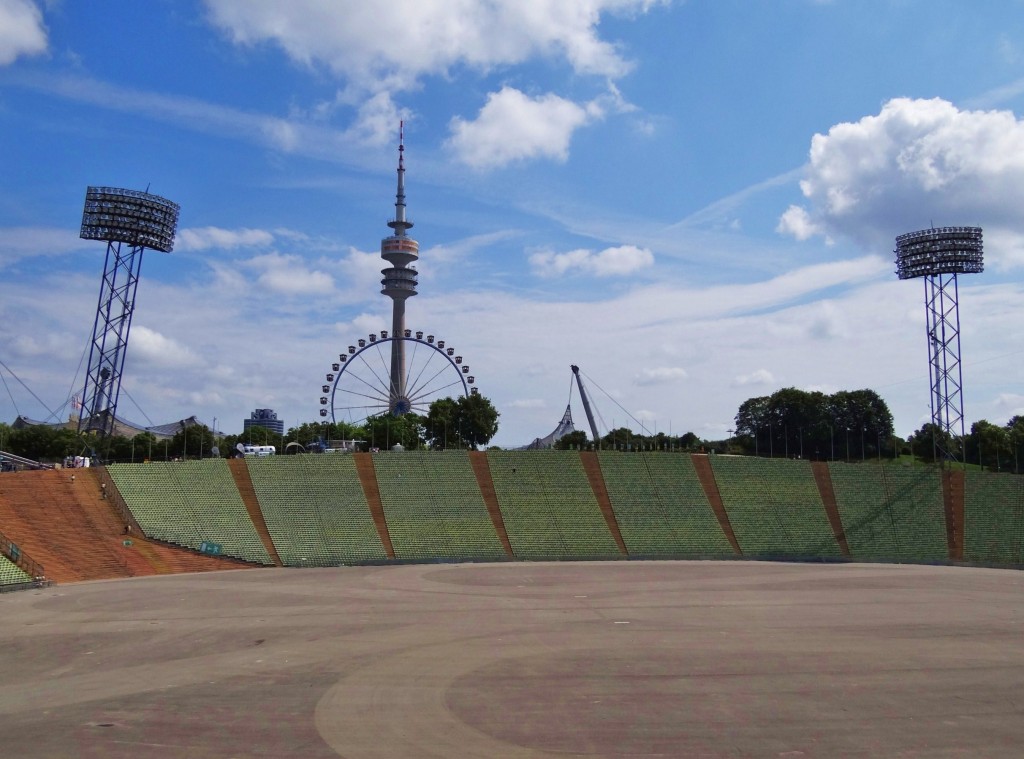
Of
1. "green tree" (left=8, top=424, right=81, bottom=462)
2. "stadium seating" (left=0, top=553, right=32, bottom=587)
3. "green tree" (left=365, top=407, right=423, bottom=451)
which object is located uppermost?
"green tree" (left=365, top=407, right=423, bottom=451)

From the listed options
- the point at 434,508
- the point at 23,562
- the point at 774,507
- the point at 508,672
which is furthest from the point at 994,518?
the point at 23,562

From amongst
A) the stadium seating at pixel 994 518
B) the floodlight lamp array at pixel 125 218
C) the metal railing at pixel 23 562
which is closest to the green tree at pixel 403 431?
the floodlight lamp array at pixel 125 218

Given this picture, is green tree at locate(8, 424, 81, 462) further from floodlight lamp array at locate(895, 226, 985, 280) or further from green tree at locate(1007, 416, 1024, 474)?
green tree at locate(1007, 416, 1024, 474)

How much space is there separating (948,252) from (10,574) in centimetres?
6494

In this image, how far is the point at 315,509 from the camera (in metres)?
50.4

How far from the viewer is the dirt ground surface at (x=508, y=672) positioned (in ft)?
45.3

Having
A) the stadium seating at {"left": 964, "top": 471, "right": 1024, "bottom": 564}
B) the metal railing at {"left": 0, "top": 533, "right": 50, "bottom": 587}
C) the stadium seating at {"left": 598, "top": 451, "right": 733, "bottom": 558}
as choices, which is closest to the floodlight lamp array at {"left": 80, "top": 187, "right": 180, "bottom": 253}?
the metal railing at {"left": 0, "top": 533, "right": 50, "bottom": 587}

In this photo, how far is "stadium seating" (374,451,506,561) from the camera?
1854 inches

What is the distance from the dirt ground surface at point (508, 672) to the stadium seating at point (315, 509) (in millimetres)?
12014

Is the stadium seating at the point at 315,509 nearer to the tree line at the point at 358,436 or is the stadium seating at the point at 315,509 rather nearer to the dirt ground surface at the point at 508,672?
the dirt ground surface at the point at 508,672

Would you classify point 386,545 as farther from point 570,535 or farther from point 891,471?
point 891,471

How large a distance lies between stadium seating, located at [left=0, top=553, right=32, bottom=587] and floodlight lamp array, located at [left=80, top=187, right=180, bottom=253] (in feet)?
90.9

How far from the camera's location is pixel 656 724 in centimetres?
1464

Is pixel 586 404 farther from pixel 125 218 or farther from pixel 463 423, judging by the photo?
pixel 125 218
